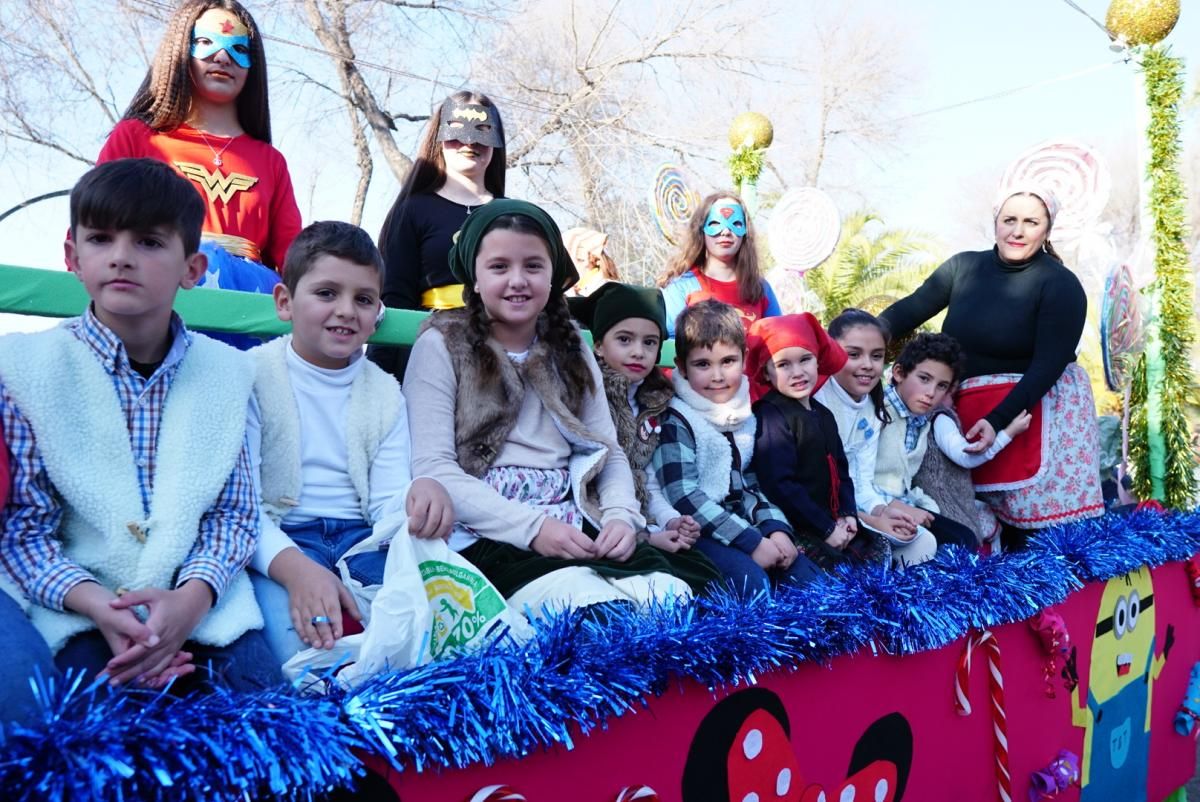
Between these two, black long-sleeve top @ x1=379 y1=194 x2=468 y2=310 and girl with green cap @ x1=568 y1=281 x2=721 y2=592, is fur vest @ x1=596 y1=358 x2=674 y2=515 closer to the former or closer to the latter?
girl with green cap @ x1=568 y1=281 x2=721 y2=592

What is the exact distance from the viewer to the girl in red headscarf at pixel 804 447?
113 inches

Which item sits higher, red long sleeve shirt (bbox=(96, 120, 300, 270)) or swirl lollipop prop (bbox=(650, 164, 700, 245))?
swirl lollipop prop (bbox=(650, 164, 700, 245))

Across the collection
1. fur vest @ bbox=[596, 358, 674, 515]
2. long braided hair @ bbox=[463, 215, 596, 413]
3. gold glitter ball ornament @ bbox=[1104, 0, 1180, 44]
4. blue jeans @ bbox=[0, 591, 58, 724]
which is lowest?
blue jeans @ bbox=[0, 591, 58, 724]

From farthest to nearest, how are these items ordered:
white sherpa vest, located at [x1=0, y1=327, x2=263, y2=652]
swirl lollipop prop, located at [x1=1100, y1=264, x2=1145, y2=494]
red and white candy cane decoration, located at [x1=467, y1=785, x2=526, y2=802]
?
1. swirl lollipop prop, located at [x1=1100, y1=264, x2=1145, y2=494]
2. white sherpa vest, located at [x1=0, y1=327, x2=263, y2=652]
3. red and white candy cane decoration, located at [x1=467, y1=785, x2=526, y2=802]

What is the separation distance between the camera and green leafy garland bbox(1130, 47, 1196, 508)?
4.62m

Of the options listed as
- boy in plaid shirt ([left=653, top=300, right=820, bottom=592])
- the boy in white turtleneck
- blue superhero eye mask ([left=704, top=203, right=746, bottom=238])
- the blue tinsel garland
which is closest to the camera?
the blue tinsel garland

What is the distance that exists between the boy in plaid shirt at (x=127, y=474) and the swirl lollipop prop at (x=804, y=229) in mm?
4644

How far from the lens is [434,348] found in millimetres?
2316

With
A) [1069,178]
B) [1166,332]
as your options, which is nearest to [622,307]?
[1069,178]

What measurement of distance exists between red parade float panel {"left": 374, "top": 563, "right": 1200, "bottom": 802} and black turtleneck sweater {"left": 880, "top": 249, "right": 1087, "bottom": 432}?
2.53 ft

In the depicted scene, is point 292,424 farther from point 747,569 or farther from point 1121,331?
point 1121,331

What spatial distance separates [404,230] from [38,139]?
12.7 m

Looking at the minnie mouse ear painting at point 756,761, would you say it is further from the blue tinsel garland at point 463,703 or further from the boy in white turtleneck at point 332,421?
the boy in white turtleneck at point 332,421

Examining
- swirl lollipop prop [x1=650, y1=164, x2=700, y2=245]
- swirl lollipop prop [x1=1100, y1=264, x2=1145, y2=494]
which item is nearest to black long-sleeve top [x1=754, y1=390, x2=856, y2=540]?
swirl lollipop prop [x1=1100, y1=264, x2=1145, y2=494]
